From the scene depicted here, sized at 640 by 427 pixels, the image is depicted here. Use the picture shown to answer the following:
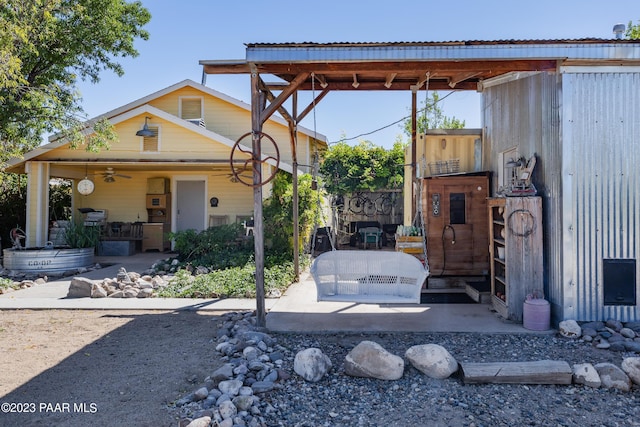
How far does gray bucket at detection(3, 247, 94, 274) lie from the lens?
28.2 feet

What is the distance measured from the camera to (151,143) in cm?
995

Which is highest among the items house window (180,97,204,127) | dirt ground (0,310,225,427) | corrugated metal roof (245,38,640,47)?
house window (180,97,204,127)

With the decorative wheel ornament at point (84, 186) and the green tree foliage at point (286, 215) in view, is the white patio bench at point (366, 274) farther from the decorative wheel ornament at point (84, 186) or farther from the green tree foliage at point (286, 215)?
the decorative wheel ornament at point (84, 186)

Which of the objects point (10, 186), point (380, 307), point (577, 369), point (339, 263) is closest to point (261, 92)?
point (339, 263)

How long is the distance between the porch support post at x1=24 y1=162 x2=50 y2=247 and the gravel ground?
8983mm

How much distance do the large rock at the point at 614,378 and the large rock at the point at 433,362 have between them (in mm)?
1162

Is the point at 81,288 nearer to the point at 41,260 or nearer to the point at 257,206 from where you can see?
the point at 41,260

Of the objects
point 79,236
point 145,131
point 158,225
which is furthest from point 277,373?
point 158,225

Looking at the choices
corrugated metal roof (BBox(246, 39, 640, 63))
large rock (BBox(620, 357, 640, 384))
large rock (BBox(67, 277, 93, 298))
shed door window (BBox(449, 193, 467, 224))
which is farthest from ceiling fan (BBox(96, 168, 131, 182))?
large rock (BBox(620, 357, 640, 384))

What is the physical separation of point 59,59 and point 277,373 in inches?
420

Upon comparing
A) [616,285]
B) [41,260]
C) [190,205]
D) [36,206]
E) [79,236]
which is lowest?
[41,260]

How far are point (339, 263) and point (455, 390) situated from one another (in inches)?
87.0

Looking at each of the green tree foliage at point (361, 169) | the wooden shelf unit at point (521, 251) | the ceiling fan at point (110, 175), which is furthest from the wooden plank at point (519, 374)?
the ceiling fan at point (110, 175)

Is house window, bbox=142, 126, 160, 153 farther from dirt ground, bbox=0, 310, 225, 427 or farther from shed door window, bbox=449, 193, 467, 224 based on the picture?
shed door window, bbox=449, 193, 467, 224
